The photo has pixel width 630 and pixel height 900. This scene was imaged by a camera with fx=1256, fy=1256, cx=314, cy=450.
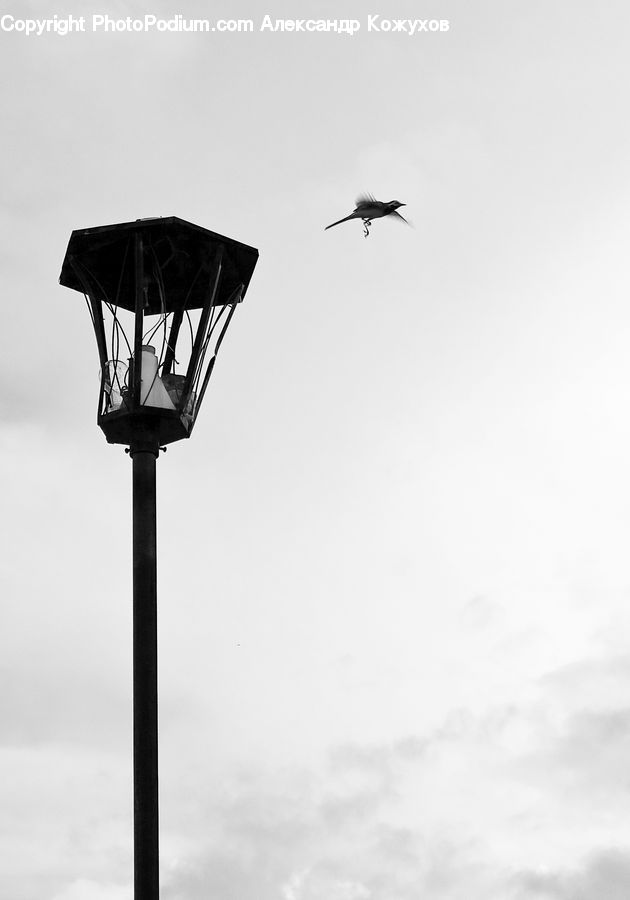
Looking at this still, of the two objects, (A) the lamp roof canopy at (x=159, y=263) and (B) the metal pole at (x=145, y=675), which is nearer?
(B) the metal pole at (x=145, y=675)

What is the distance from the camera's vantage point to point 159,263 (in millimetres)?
33875

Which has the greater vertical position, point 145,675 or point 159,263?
point 159,263

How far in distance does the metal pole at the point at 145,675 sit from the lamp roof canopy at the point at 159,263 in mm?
4752

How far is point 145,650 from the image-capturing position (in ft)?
102

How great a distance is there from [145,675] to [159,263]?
1098cm

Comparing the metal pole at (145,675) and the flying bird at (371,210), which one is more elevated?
the flying bird at (371,210)

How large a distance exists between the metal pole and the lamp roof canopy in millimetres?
4752

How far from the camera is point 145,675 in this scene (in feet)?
102

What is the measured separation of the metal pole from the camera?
29.5m

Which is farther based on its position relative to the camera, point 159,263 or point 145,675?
point 159,263

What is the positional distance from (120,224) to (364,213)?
21.2 feet

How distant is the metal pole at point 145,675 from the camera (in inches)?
1163

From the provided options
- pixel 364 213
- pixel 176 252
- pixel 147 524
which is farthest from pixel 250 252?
pixel 147 524

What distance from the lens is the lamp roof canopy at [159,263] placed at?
32969 millimetres
